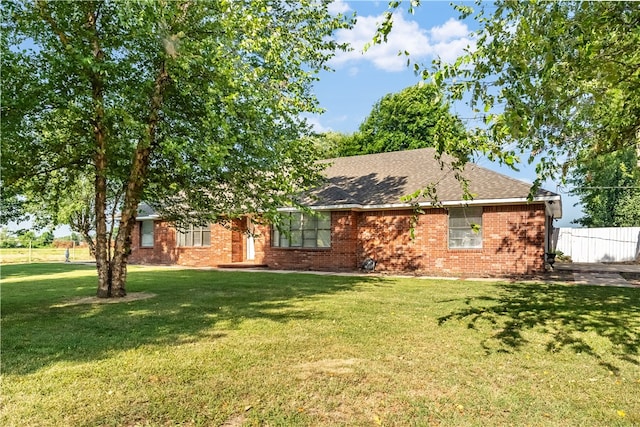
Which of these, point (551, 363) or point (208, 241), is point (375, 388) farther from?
point (208, 241)

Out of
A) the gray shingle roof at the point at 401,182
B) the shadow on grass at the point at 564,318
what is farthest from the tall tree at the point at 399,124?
the shadow on grass at the point at 564,318

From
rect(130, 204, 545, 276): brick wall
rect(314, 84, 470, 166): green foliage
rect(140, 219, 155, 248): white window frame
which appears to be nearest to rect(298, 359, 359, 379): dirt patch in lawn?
rect(130, 204, 545, 276): brick wall

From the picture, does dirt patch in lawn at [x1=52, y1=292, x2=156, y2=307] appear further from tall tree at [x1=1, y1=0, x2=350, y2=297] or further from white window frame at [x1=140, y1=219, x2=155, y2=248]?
white window frame at [x1=140, y1=219, x2=155, y2=248]

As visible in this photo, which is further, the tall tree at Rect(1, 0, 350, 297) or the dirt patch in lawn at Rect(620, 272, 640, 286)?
the dirt patch in lawn at Rect(620, 272, 640, 286)

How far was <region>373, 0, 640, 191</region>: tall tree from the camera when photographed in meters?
4.02

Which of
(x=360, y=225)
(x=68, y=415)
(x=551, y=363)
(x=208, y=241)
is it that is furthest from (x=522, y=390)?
(x=208, y=241)

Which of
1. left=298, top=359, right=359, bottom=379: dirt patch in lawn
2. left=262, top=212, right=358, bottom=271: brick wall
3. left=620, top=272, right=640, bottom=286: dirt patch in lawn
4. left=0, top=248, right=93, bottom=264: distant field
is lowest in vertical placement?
left=0, top=248, right=93, bottom=264: distant field

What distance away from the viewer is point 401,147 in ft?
111

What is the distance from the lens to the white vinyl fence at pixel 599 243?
2408 cm

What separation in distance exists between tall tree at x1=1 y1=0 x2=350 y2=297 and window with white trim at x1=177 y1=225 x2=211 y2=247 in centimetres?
1077

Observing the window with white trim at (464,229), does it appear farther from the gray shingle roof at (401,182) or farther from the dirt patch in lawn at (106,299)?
the dirt patch in lawn at (106,299)

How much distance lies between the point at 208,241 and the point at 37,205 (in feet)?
36.3

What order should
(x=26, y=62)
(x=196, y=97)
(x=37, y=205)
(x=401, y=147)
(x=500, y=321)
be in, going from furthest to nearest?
(x=401, y=147) < (x=37, y=205) < (x=196, y=97) < (x=26, y=62) < (x=500, y=321)

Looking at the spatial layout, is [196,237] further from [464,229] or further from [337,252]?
[464,229]
